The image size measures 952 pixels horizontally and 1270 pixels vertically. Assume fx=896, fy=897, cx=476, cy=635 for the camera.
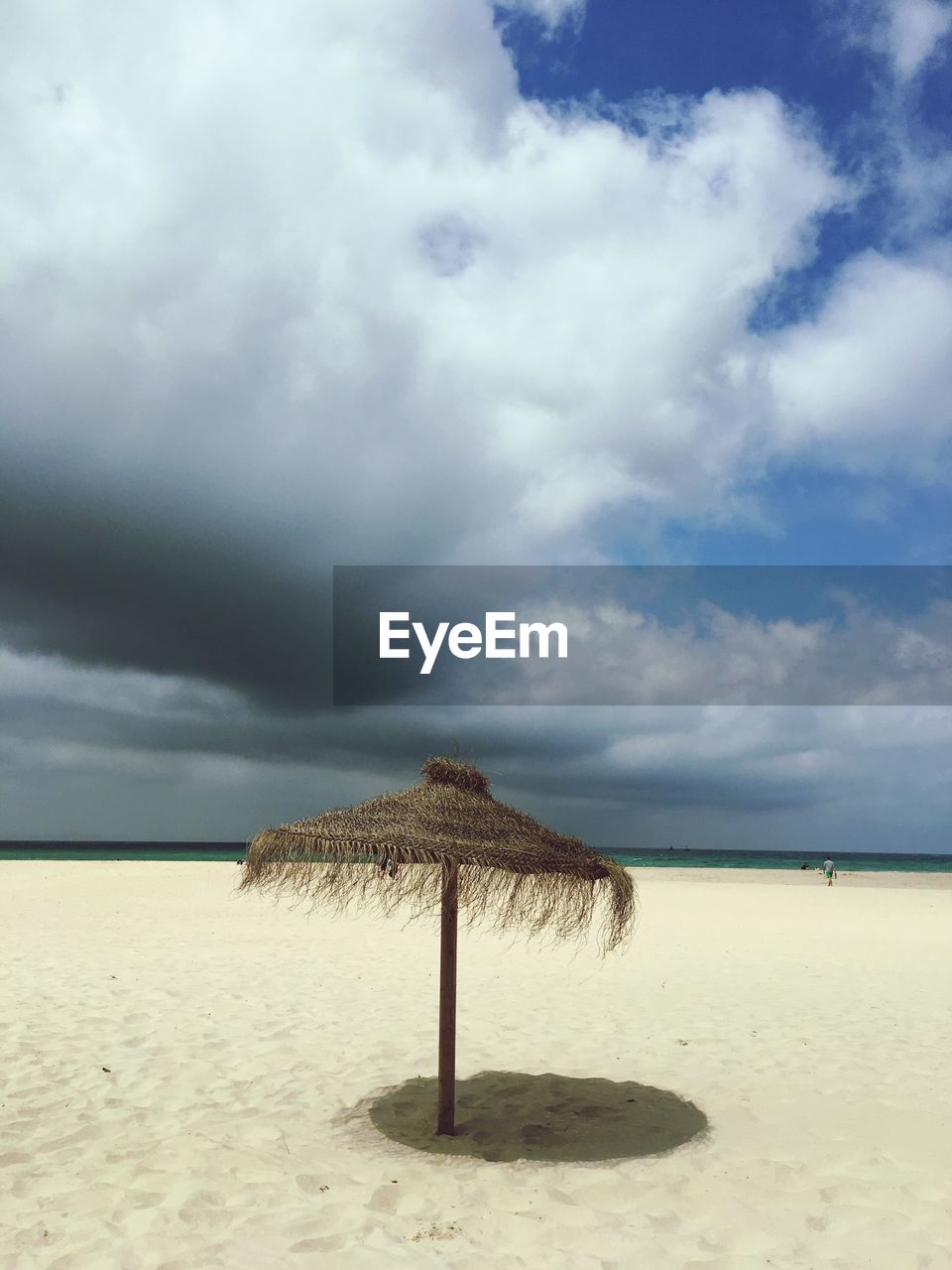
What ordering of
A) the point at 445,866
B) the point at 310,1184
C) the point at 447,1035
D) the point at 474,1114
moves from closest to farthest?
1. the point at 445,866
2. the point at 310,1184
3. the point at 447,1035
4. the point at 474,1114

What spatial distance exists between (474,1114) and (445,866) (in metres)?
2.51

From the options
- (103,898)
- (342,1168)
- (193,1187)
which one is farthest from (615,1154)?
(103,898)

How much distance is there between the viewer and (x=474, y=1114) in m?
6.42

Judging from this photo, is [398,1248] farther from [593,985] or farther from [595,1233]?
[593,985]

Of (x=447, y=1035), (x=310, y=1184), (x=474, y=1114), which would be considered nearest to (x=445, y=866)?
(x=447, y=1035)

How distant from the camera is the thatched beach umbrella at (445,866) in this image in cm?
517

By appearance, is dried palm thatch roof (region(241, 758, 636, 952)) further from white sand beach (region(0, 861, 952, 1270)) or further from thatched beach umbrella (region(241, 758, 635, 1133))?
white sand beach (region(0, 861, 952, 1270))

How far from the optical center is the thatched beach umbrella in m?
5.17

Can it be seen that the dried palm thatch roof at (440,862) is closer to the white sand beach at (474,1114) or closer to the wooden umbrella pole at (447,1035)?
the wooden umbrella pole at (447,1035)

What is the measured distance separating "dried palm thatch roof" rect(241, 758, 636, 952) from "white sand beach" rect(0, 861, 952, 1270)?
152cm

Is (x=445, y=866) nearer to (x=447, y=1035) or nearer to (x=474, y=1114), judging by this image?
(x=447, y=1035)

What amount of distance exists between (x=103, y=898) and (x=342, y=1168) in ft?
64.9

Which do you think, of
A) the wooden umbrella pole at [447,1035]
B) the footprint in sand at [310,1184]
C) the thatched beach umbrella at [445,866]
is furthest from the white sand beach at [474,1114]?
the thatched beach umbrella at [445,866]

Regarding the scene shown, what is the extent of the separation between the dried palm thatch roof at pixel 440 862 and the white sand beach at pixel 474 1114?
1.52 metres
